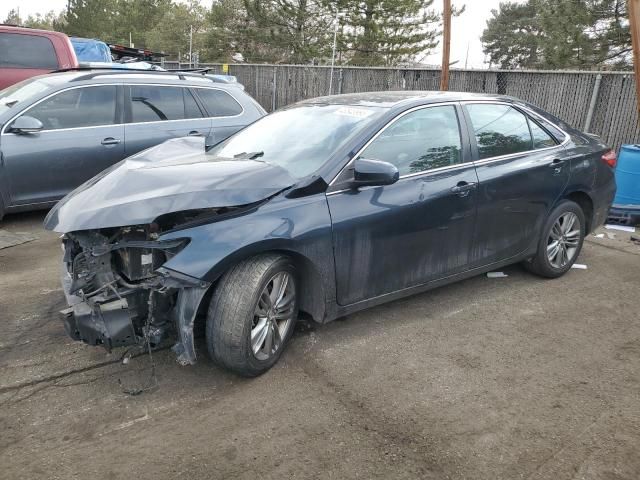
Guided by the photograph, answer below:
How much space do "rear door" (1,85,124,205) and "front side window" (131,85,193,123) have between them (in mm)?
205

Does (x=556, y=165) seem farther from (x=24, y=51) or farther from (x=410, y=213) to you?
(x=24, y=51)

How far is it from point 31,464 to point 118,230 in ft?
3.91

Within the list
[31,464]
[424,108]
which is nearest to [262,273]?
[31,464]

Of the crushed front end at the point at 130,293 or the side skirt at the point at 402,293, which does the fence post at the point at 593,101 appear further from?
the crushed front end at the point at 130,293

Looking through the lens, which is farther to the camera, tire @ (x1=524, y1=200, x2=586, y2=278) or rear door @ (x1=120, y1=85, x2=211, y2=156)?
rear door @ (x1=120, y1=85, x2=211, y2=156)

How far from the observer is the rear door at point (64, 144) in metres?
5.75

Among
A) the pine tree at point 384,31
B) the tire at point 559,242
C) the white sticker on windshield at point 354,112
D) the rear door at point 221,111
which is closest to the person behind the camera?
the white sticker on windshield at point 354,112

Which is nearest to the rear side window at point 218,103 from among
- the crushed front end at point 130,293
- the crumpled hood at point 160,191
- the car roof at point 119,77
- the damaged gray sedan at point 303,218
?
the car roof at point 119,77

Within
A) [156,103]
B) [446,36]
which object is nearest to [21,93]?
[156,103]

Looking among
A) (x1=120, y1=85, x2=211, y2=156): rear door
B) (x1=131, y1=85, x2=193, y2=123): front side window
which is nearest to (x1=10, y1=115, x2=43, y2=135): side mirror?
(x1=120, y1=85, x2=211, y2=156): rear door

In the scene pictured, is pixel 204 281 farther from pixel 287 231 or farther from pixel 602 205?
pixel 602 205

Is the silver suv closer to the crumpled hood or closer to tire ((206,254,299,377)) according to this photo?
the crumpled hood

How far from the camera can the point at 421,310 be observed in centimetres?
416

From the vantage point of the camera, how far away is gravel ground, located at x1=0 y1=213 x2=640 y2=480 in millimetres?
2496
